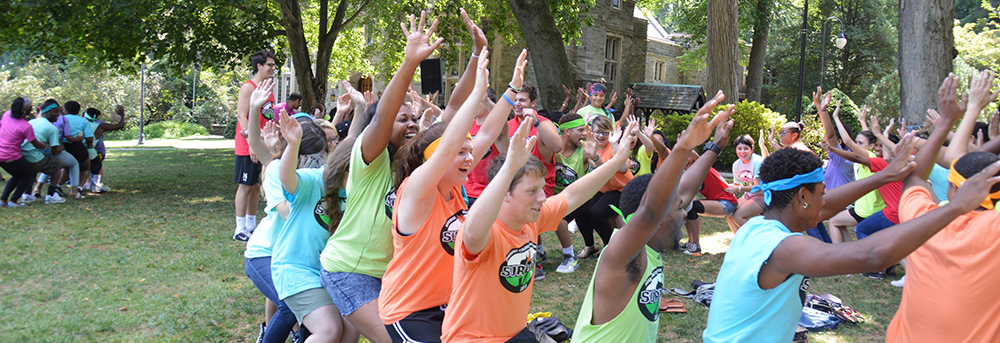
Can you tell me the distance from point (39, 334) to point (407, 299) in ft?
11.7

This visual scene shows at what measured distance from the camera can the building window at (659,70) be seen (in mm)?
39938

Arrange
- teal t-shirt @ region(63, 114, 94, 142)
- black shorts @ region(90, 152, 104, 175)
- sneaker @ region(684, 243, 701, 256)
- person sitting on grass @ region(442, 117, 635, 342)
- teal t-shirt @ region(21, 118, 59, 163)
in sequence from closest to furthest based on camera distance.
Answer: person sitting on grass @ region(442, 117, 635, 342) → sneaker @ region(684, 243, 701, 256) → teal t-shirt @ region(21, 118, 59, 163) → teal t-shirt @ region(63, 114, 94, 142) → black shorts @ region(90, 152, 104, 175)

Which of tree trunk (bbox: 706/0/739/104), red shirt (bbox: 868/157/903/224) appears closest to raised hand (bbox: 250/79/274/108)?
red shirt (bbox: 868/157/903/224)

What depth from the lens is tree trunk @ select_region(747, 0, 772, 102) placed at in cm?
2681

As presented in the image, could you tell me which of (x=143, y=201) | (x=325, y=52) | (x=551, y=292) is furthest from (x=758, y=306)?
(x=325, y=52)

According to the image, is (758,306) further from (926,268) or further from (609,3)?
(609,3)

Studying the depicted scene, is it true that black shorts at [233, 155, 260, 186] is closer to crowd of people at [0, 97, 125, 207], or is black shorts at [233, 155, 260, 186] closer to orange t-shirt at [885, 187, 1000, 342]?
crowd of people at [0, 97, 125, 207]

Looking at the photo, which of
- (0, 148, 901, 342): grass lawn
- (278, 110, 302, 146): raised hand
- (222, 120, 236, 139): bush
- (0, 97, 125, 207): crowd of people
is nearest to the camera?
(278, 110, 302, 146): raised hand

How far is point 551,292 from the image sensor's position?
592 cm

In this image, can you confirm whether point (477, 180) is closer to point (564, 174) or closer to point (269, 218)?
point (564, 174)

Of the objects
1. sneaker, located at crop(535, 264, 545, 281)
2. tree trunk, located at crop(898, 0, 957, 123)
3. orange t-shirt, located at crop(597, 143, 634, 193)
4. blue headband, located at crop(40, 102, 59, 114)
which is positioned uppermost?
tree trunk, located at crop(898, 0, 957, 123)

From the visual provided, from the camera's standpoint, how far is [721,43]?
48.4ft

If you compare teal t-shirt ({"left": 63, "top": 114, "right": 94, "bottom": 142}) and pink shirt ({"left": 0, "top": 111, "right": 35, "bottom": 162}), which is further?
teal t-shirt ({"left": 63, "top": 114, "right": 94, "bottom": 142})

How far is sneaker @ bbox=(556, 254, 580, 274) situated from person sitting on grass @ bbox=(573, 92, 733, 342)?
389 centimetres
